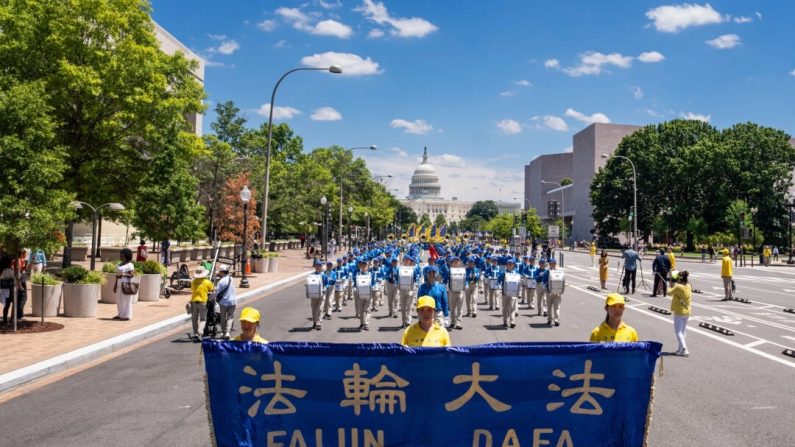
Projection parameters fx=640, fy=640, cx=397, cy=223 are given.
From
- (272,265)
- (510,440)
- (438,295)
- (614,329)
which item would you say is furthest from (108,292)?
(510,440)

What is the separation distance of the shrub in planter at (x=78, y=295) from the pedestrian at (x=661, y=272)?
704 inches

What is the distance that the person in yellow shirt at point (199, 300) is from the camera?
12.8m

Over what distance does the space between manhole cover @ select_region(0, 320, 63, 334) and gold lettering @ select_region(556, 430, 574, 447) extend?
38.2ft

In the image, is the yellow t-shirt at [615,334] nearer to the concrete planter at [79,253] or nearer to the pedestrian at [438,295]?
the pedestrian at [438,295]

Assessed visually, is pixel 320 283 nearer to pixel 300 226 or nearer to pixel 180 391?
pixel 180 391

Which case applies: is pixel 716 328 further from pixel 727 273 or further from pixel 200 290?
pixel 200 290

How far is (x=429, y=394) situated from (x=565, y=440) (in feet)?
3.54

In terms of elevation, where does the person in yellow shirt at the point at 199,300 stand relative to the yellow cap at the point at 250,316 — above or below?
below

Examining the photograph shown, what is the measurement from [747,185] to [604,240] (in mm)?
22953

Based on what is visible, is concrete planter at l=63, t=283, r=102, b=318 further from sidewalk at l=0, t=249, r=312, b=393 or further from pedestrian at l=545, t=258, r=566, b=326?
pedestrian at l=545, t=258, r=566, b=326

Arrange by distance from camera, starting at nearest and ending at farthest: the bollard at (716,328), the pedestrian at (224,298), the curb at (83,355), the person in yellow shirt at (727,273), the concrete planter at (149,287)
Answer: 1. the curb at (83,355)
2. the pedestrian at (224,298)
3. the bollard at (716,328)
4. the concrete planter at (149,287)
5. the person in yellow shirt at (727,273)

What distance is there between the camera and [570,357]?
4.96 metres

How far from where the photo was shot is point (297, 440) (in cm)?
484

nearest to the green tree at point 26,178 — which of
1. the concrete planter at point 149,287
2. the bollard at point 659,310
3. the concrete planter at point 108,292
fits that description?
the concrete planter at point 108,292
